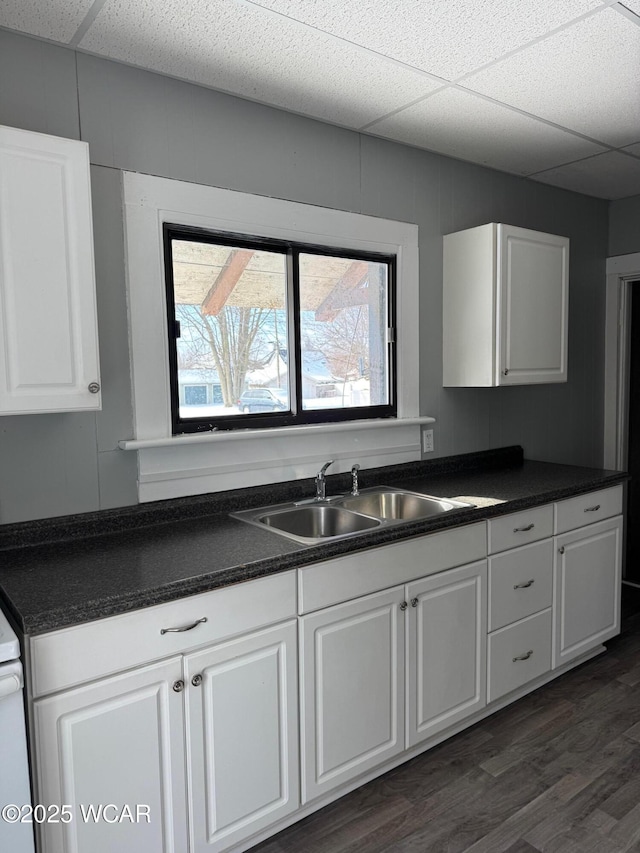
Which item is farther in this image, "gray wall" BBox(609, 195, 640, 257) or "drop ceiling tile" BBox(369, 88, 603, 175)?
"gray wall" BBox(609, 195, 640, 257)

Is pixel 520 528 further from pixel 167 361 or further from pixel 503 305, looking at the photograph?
pixel 167 361

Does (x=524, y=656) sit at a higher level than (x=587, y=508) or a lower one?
lower

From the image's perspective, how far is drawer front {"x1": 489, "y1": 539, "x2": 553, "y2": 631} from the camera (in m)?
2.37

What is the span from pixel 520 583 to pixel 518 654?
299 mm

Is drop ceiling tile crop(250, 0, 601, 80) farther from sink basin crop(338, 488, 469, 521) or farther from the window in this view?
sink basin crop(338, 488, 469, 521)

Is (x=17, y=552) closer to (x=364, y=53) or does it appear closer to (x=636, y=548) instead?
(x=364, y=53)

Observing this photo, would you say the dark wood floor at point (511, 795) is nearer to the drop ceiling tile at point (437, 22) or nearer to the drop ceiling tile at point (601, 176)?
the drop ceiling tile at point (437, 22)

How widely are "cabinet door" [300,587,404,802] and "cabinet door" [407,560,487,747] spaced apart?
0.07 m

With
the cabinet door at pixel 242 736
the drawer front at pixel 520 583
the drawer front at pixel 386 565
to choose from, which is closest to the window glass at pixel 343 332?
the drawer front at pixel 386 565

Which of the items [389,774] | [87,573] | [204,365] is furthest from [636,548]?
[87,573]

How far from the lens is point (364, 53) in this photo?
1.93m

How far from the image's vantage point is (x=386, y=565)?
198 centimetres

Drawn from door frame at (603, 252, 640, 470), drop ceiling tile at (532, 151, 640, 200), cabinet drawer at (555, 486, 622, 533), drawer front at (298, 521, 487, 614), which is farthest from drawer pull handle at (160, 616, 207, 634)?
door frame at (603, 252, 640, 470)


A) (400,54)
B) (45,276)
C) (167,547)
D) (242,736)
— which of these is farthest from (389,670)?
(400,54)
